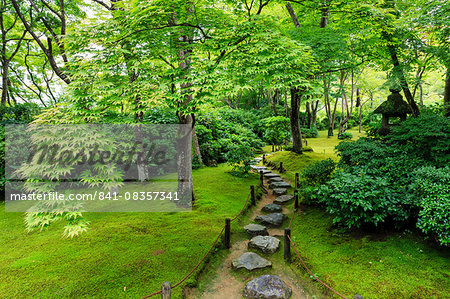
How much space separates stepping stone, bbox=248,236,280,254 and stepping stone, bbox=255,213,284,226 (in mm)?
945

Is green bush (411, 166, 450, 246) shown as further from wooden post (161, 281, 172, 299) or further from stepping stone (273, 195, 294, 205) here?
wooden post (161, 281, 172, 299)

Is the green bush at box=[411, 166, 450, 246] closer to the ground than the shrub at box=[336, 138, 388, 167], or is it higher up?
closer to the ground

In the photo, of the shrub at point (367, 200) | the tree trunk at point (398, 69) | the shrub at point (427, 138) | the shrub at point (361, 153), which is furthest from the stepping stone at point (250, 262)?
the tree trunk at point (398, 69)

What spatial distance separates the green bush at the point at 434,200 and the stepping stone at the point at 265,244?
2703mm

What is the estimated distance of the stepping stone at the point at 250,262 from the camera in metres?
4.35

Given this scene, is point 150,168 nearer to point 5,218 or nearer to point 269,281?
point 5,218

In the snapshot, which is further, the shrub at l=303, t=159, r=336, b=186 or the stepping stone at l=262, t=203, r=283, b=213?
the stepping stone at l=262, t=203, r=283, b=213

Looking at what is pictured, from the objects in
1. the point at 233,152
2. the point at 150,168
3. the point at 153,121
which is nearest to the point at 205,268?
the point at 233,152

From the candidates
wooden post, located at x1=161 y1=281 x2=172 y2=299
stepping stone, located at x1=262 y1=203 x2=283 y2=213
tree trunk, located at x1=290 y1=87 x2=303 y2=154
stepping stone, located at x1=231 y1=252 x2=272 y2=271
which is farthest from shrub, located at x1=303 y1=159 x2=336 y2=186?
wooden post, located at x1=161 y1=281 x2=172 y2=299

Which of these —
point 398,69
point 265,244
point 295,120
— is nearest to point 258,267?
point 265,244

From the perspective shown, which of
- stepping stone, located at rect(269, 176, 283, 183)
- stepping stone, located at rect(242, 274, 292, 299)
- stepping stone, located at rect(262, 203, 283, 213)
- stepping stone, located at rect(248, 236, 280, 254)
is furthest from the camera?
stepping stone, located at rect(269, 176, 283, 183)

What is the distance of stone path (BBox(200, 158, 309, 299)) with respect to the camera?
370cm

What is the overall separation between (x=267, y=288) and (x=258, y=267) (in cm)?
67

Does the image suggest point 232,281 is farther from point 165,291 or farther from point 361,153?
Result: point 361,153
